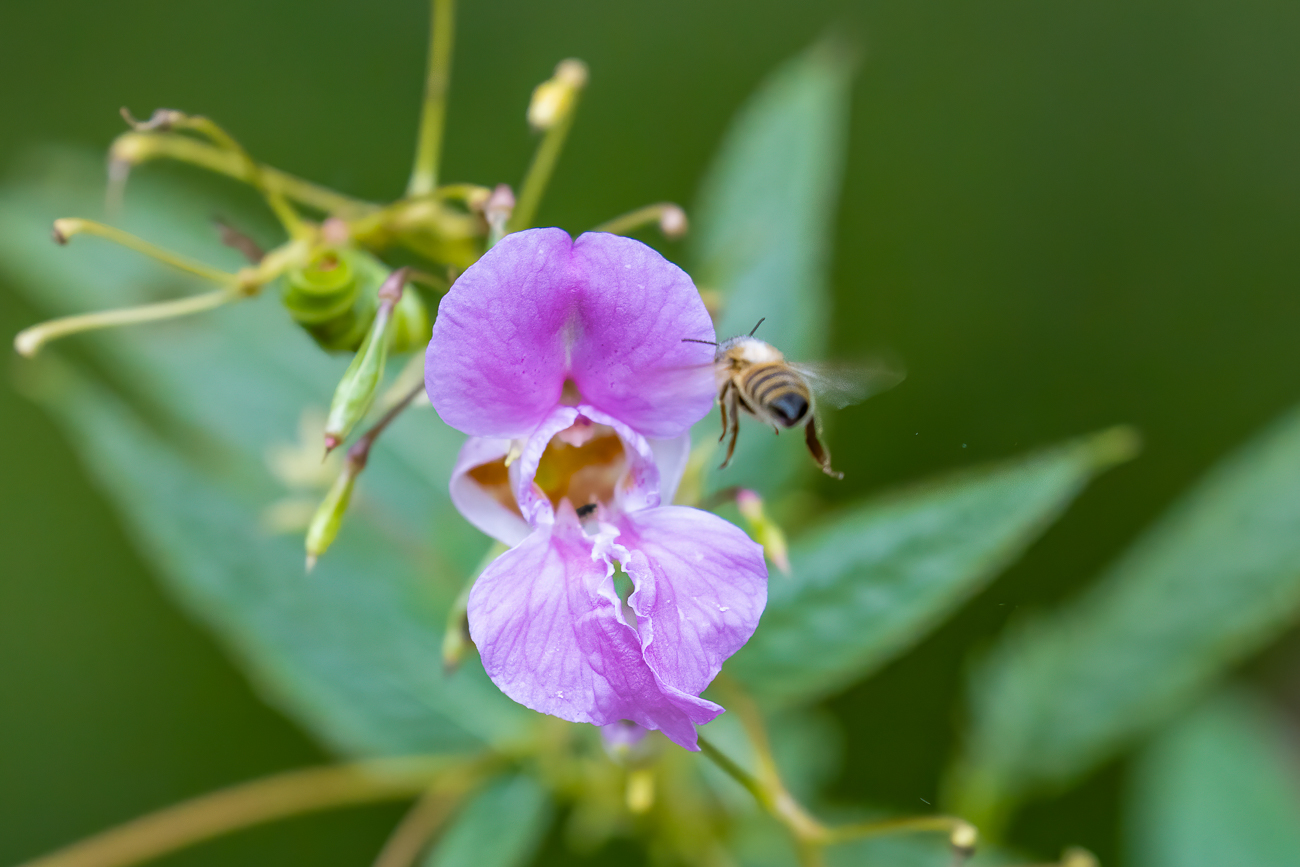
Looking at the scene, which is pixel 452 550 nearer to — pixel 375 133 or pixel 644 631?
pixel 644 631

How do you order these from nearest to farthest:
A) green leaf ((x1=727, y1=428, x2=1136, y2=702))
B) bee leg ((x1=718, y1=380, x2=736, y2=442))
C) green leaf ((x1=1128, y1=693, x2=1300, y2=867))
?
bee leg ((x1=718, y1=380, x2=736, y2=442)) < green leaf ((x1=727, y1=428, x2=1136, y2=702)) < green leaf ((x1=1128, y1=693, x2=1300, y2=867))

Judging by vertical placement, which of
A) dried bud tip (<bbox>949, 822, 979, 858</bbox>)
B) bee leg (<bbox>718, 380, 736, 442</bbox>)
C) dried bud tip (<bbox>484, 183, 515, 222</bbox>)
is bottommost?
dried bud tip (<bbox>949, 822, 979, 858</bbox>)

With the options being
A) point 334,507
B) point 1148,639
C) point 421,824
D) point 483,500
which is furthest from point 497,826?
point 1148,639

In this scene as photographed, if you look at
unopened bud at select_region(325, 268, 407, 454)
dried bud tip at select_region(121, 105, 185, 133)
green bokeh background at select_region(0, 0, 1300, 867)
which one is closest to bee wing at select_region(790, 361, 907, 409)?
unopened bud at select_region(325, 268, 407, 454)

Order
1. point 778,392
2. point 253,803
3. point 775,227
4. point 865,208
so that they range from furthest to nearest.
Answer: point 865,208 → point 775,227 → point 253,803 → point 778,392

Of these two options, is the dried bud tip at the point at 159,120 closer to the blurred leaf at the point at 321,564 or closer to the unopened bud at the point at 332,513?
the unopened bud at the point at 332,513

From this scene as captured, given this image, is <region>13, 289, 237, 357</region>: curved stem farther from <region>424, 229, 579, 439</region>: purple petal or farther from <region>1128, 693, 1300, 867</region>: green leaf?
<region>1128, 693, 1300, 867</region>: green leaf

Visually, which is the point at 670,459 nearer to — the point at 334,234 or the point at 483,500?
the point at 483,500
